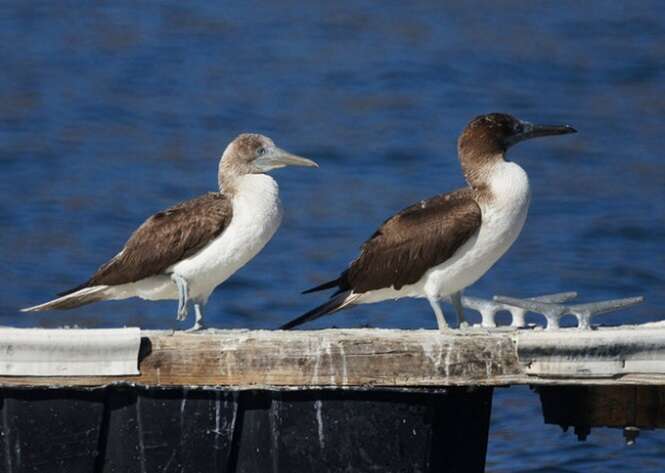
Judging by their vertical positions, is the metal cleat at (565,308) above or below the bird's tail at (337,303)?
below

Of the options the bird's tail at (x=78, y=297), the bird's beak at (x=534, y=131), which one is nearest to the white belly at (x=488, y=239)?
the bird's beak at (x=534, y=131)

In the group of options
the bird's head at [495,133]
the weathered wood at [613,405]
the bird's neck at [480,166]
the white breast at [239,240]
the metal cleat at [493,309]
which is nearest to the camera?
the weathered wood at [613,405]

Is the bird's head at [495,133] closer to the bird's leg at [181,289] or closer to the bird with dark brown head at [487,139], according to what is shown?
the bird with dark brown head at [487,139]

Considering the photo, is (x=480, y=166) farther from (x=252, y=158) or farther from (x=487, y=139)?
(x=252, y=158)

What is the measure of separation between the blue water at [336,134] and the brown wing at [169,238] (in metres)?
4.47

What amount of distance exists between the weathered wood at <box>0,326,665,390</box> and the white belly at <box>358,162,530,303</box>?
1.32 m

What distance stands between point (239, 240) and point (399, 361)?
1.74m

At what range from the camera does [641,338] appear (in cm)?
835

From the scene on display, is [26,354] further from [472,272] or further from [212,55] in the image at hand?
[212,55]

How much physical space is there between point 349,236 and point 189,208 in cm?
1004

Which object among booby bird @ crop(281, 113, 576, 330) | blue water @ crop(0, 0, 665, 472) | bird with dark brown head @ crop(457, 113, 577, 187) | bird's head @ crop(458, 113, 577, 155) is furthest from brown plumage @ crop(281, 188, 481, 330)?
blue water @ crop(0, 0, 665, 472)

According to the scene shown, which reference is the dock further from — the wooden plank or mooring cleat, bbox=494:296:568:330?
mooring cleat, bbox=494:296:568:330

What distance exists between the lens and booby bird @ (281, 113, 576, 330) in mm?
9734

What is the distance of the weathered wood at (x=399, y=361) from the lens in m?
8.34
